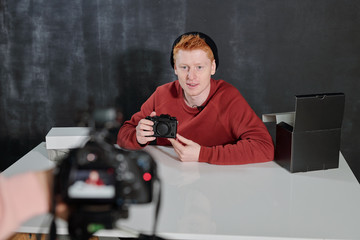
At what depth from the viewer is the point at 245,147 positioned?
1.67m

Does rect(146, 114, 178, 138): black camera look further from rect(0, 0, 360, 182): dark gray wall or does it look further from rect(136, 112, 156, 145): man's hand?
rect(0, 0, 360, 182): dark gray wall

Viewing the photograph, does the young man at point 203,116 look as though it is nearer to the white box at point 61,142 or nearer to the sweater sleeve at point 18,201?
the white box at point 61,142

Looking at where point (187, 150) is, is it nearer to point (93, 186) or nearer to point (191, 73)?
point (191, 73)

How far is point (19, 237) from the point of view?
1505 mm

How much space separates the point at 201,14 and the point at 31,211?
2.15 meters

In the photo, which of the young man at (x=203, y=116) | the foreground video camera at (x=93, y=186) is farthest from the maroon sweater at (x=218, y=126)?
the foreground video camera at (x=93, y=186)

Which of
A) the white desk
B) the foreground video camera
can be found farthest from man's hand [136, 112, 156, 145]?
the foreground video camera

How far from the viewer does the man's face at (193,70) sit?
1789 millimetres

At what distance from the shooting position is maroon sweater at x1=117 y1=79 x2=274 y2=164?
166 centimetres

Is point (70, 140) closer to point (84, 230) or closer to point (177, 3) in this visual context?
point (84, 230)

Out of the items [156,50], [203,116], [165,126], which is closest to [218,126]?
[203,116]

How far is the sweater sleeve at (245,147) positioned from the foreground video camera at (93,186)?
0.84m

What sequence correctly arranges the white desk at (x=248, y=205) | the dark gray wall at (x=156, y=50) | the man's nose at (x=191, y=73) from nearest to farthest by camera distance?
the white desk at (x=248, y=205), the man's nose at (x=191, y=73), the dark gray wall at (x=156, y=50)

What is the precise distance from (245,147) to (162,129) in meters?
0.35
